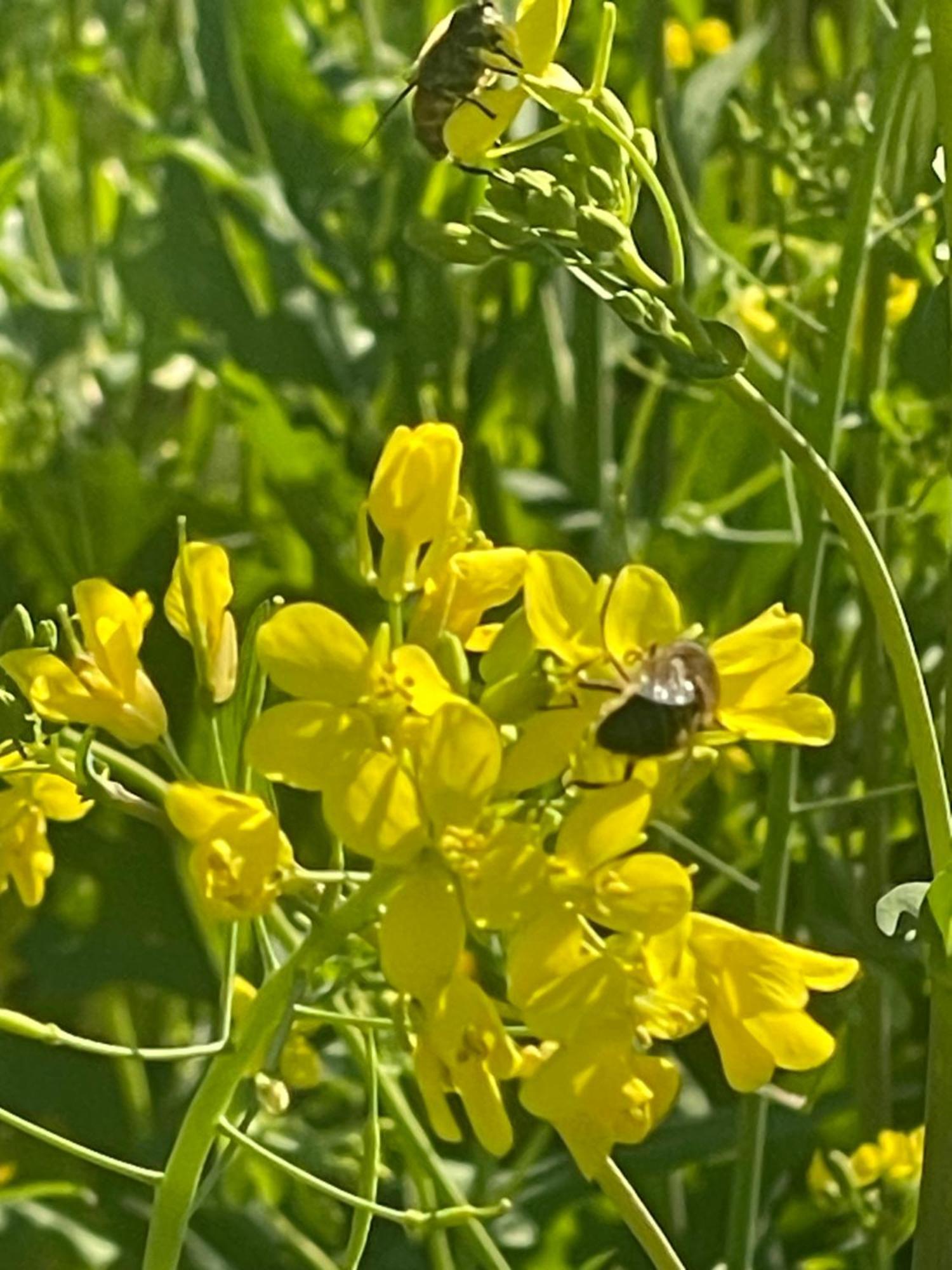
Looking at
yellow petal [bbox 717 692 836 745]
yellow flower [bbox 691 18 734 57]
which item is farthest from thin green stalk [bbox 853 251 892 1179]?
yellow flower [bbox 691 18 734 57]

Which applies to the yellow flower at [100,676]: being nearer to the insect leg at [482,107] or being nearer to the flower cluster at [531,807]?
the flower cluster at [531,807]

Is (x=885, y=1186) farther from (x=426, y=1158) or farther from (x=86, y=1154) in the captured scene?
(x=86, y=1154)

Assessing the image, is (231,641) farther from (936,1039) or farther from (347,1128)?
(347,1128)

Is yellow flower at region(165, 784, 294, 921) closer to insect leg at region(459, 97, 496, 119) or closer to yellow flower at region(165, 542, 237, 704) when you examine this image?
yellow flower at region(165, 542, 237, 704)

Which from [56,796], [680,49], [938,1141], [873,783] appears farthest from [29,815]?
[680,49]

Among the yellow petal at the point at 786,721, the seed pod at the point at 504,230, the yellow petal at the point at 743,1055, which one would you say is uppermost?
the seed pod at the point at 504,230

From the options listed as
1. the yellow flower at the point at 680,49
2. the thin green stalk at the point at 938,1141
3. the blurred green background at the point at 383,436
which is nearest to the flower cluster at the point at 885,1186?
the blurred green background at the point at 383,436
